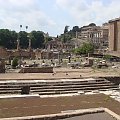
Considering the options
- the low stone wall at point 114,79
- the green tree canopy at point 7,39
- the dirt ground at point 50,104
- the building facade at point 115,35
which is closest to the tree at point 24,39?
the green tree canopy at point 7,39

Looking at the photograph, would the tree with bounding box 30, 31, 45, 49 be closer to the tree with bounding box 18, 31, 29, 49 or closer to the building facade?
the tree with bounding box 18, 31, 29, 49

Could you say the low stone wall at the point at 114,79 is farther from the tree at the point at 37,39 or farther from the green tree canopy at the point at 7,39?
the tree at the point at 37,39

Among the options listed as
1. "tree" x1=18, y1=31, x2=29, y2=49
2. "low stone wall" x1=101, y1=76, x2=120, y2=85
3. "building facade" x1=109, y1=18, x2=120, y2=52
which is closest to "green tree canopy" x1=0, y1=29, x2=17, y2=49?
"tree" x1=18, y1=31, x2=29, y2=49

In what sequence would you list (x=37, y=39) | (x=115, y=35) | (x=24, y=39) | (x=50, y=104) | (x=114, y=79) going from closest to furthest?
(x=50, y=104), (x=114, y=79), (x=115, y=35), (x=24, y=39), (x=37, y=39)

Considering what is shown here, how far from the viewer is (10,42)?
96500mm

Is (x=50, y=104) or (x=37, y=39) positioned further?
(x=37, y=39)

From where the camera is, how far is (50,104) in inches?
585

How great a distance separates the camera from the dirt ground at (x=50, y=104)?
13148 mm

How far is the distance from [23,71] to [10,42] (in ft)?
237

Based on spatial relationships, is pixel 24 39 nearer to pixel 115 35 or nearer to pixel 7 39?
pixel 7 39

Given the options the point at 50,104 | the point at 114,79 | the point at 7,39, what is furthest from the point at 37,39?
the point at 50,104

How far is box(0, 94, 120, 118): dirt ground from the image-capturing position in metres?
13.1

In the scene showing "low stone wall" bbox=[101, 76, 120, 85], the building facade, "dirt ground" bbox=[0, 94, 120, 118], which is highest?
the building facade

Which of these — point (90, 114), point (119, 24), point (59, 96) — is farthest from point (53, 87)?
point (119, 24)
